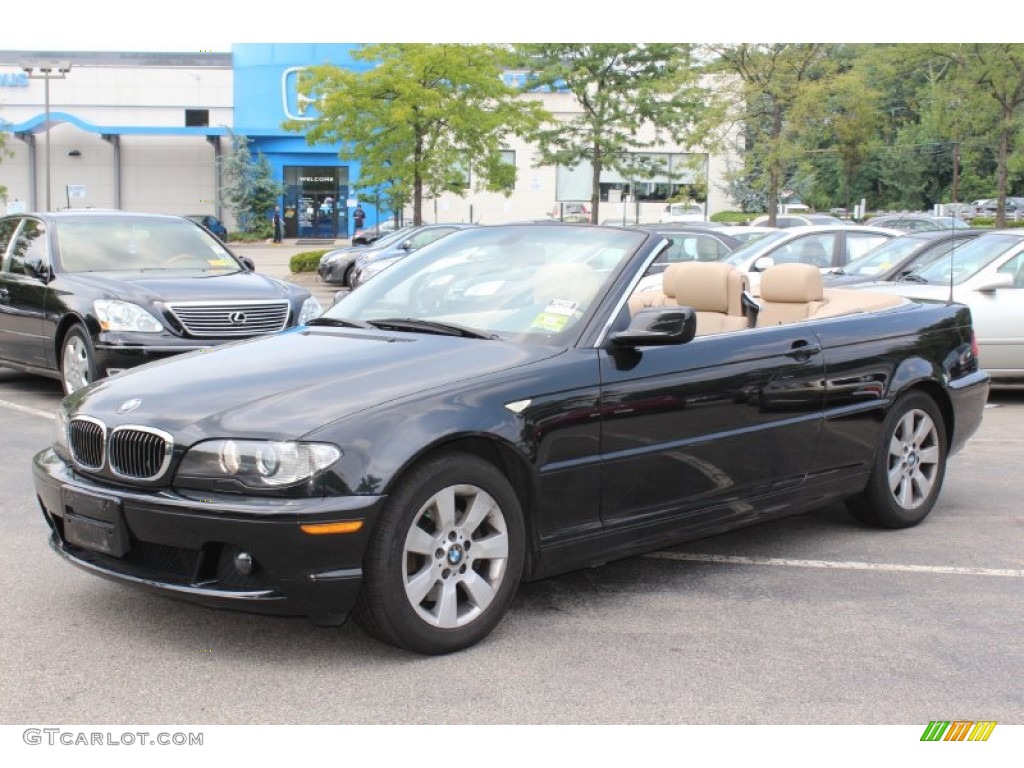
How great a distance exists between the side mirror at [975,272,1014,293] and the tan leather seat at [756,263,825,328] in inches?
207

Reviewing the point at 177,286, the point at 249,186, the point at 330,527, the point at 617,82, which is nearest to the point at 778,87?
the point at 617,82

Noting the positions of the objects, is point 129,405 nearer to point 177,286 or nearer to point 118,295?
point 118,295

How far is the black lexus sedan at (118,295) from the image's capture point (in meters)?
9.34

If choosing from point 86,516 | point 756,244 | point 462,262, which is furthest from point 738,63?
point 86,516

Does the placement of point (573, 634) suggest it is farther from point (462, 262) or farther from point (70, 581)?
point (70, 581)

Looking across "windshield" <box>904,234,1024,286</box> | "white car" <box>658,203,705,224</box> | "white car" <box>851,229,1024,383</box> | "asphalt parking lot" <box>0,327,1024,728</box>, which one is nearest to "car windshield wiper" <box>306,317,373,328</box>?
"asphalt parking lot" <box>0,327,1024,728</box>

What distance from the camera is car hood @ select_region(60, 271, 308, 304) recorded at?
9.48 meters

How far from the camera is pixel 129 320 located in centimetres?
932

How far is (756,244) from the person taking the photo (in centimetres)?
1636

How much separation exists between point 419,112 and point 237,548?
27.9m

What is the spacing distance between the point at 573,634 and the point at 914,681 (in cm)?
123

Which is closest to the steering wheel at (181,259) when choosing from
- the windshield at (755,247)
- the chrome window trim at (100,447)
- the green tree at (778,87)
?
the chrome window trim at (100,447)

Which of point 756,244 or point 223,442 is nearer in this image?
point 223,442
